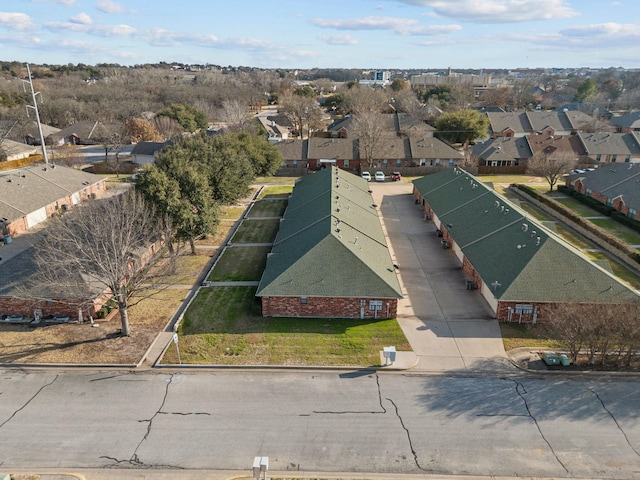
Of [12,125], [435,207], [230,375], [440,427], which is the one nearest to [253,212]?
[435,207]

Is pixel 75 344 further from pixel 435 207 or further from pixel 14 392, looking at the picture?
pixel 435 207

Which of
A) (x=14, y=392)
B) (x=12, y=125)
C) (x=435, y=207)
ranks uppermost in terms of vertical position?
(x=12, y=125)

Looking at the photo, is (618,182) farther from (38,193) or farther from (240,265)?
(38,193)

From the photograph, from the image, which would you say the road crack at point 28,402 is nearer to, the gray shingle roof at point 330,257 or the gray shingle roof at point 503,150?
the gray shingle roof at point 330,257

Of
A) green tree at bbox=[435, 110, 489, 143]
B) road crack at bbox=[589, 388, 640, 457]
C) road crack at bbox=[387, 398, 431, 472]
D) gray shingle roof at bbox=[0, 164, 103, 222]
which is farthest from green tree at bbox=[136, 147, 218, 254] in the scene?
green tree at bbox=[435, 110, 489, 143]

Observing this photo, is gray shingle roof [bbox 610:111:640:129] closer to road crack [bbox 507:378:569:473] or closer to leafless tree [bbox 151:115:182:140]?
leafless tree [bbox 151:115:182:140]

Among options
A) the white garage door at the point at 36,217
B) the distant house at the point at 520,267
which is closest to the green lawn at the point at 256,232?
the distant house at the point at 520,267
